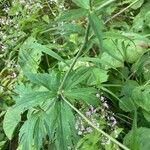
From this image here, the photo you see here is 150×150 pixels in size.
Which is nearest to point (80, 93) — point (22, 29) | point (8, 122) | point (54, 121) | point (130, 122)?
point (54, 121)

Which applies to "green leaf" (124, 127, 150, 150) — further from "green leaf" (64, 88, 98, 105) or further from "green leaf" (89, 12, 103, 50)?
"green leaf" (89, 12, 103, 50)

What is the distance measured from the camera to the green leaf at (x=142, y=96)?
6.03ft

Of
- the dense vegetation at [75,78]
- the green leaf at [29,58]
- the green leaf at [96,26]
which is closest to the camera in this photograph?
the green leaf at [96,26]

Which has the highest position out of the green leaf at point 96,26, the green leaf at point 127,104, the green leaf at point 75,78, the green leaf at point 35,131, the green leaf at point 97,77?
the green leaf at point 96,26

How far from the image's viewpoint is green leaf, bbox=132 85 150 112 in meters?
1.84

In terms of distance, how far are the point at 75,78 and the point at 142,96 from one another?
0.48 m

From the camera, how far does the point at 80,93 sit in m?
1.41

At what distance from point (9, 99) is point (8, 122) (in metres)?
0.27

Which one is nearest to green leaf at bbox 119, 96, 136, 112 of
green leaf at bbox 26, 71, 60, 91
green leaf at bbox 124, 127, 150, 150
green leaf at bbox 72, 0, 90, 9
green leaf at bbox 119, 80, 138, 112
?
green leaf at bbox 119, 80, 138, 112

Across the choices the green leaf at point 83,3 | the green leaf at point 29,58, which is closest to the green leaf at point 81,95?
the green leaf at point 83,3

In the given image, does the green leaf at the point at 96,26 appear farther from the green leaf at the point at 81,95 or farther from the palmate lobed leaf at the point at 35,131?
the palmate lobed leaf at the point at 35,131

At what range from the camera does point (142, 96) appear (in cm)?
184

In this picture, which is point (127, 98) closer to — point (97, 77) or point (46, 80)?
point (97, 77)

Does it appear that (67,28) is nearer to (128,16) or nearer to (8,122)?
(8,122)
